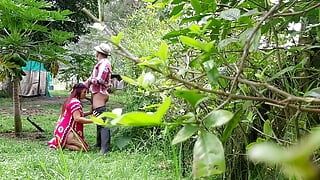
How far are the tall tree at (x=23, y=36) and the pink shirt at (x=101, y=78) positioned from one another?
65 centimetres

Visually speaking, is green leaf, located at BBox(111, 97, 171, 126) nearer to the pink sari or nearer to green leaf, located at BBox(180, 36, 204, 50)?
green leaf, located at BBox(180, 36, 204, 50)

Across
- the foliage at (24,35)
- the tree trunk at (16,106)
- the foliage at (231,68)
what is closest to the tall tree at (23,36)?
the foliage at (24,35)

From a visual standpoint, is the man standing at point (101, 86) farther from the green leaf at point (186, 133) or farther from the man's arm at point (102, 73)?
the green leaf at point (186, 133)

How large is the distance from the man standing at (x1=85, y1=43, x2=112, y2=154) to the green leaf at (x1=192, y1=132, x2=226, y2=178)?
4.68m

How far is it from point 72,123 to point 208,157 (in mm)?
5001

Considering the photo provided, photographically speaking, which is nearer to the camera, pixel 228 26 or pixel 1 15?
pixel 228 26

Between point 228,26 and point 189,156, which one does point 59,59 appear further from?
point 228,26

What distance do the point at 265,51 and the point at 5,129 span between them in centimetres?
631

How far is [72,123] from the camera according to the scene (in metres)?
5.49

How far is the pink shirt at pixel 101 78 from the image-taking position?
17.6 feet

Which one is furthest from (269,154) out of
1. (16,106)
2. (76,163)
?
(16,106)

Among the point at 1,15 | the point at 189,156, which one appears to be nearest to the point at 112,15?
the point at 1,15

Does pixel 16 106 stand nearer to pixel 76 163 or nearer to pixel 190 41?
pixel 76 163

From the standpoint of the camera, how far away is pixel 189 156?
3014 mm
